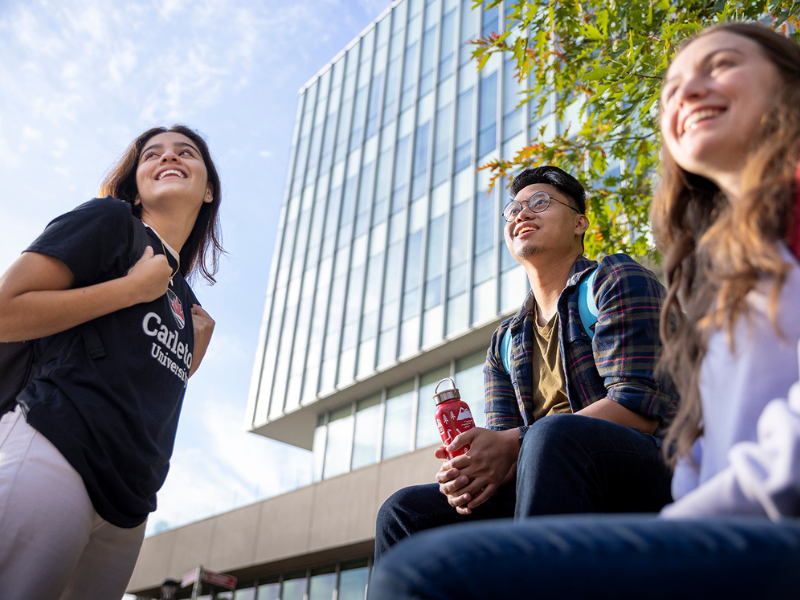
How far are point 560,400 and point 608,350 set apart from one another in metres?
0.35

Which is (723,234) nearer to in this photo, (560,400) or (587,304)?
(587,304)

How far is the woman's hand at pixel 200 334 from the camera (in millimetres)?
2656

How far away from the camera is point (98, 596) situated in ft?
6.80

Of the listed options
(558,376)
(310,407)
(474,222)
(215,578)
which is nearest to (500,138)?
(474,222)

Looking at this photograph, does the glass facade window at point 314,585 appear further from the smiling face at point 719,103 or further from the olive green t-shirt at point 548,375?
the smiling face at point 719,103

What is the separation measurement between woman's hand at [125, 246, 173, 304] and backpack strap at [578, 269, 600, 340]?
1.49m

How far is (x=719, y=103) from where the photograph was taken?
1.44 m

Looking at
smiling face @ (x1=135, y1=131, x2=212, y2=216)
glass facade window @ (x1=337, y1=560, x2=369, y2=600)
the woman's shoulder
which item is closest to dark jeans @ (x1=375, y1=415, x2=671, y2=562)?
the woman's shoulder

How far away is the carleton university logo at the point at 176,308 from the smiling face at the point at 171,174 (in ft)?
1.34

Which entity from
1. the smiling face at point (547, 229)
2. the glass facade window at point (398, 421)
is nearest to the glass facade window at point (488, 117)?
the glass facade window at point (398, 421)

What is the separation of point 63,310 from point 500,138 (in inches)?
668

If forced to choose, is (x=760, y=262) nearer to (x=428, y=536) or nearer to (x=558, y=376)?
(x=428, y=536)

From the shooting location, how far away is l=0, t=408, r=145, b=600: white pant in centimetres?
175

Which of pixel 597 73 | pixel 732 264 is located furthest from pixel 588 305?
pixel 597 73
